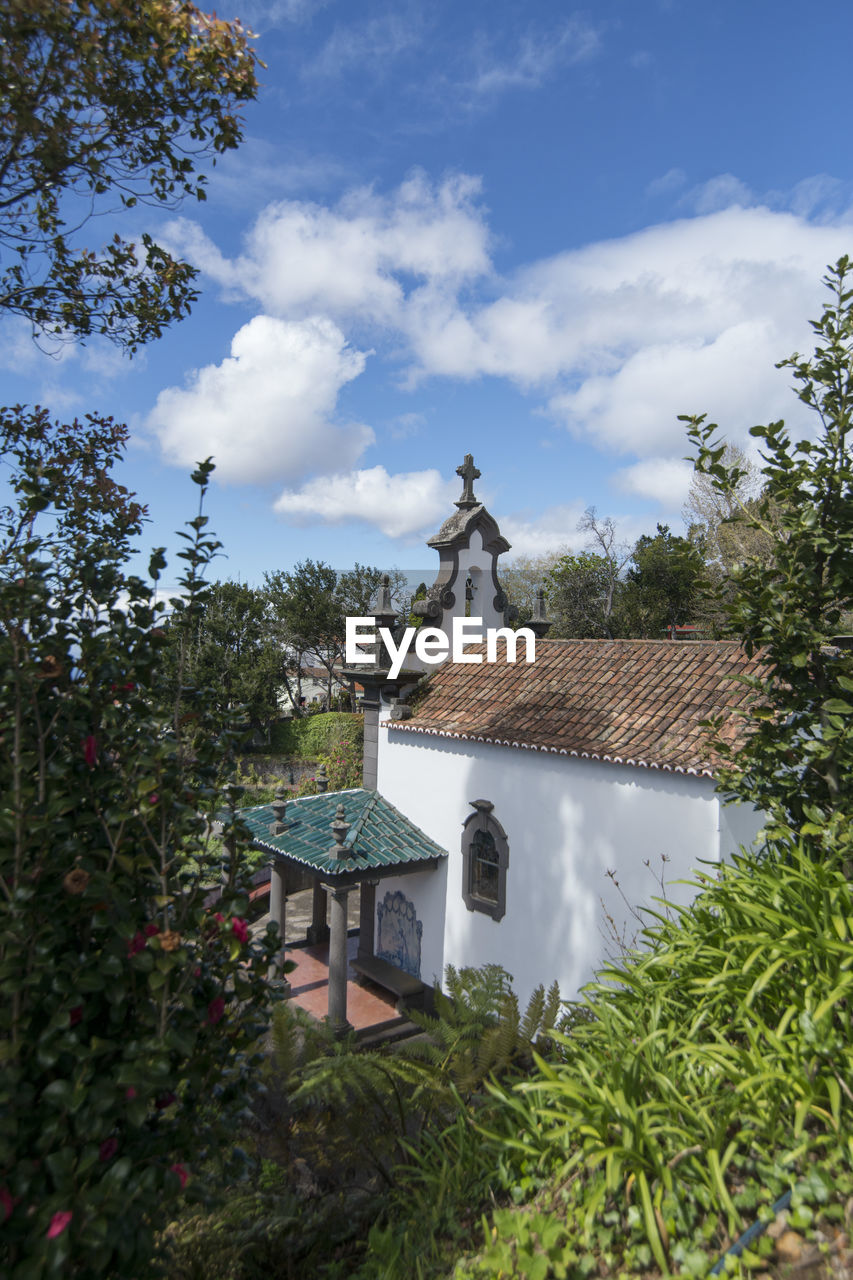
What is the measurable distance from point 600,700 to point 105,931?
9.23 m

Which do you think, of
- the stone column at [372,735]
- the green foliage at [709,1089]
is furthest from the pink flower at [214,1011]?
the stone column at [372,735]

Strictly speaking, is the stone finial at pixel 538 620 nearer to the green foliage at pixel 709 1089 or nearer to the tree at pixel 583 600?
the green foliage at pixel 709 1089

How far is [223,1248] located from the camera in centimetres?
352

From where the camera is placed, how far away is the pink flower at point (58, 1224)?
6.79 feet

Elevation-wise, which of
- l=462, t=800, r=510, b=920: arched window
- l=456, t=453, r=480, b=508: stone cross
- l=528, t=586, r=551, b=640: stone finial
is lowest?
l=462, t=800, r=510, b=920: arched window

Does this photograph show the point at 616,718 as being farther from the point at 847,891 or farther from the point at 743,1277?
the point at 743,1277

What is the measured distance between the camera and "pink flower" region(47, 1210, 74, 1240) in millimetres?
2070

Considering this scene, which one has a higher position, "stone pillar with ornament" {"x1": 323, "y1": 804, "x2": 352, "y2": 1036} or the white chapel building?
the white chapel building

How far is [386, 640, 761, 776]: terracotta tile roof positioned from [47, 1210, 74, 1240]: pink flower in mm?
7595

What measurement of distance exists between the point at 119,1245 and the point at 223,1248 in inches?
64.9

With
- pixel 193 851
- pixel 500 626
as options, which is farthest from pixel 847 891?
pixel 500 626

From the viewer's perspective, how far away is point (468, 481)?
49.2ft

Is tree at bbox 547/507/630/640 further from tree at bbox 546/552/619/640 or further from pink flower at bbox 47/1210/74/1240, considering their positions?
pink flower at bbox 47/1210/74/1240

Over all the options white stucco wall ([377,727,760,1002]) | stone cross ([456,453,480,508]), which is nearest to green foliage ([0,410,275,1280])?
white stucco wall ([377,727,760,1002])
